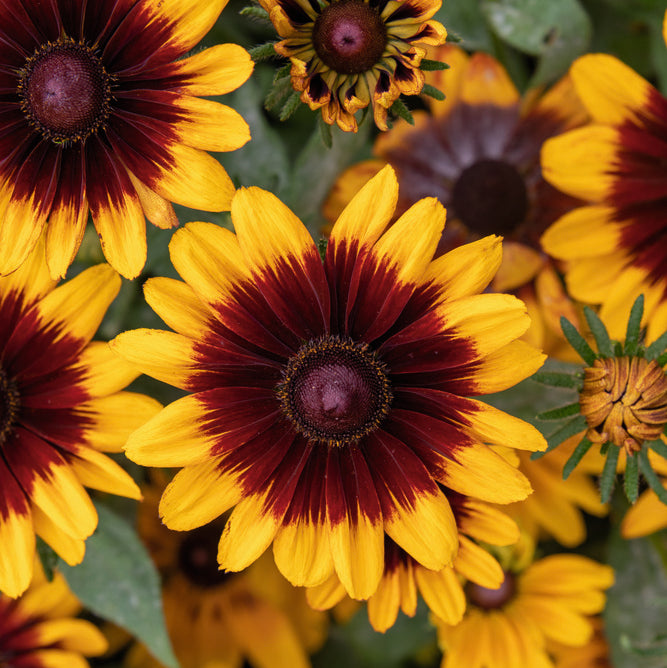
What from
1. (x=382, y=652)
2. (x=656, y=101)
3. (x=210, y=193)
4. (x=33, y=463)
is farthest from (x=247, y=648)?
(x=656, y=101)

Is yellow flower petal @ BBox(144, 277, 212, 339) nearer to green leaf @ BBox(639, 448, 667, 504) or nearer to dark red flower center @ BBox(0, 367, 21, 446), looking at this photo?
dark red flower center @ BBox(0, 367, 21, 446)

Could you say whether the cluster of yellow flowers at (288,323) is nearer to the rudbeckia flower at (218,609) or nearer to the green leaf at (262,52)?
the green leaf at (262,52)

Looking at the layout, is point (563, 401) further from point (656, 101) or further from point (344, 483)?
point (656, 101)

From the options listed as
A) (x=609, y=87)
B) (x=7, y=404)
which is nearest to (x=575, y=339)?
(x=609, y=87)

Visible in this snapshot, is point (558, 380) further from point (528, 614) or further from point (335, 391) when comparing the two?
point (528, 614)

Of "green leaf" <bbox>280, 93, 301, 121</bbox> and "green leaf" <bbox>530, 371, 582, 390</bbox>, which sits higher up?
"green leaf" <bbox>280, 93, 301, 121</bbox>

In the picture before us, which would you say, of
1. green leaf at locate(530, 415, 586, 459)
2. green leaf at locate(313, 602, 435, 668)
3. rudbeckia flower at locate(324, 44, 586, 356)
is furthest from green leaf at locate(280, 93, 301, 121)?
green leaf at locate(313, 602, 435, 668)

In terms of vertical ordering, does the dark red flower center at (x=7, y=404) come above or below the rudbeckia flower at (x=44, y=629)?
above

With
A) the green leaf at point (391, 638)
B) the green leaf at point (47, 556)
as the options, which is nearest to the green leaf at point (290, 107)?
the green leaf at point (47, 556)
